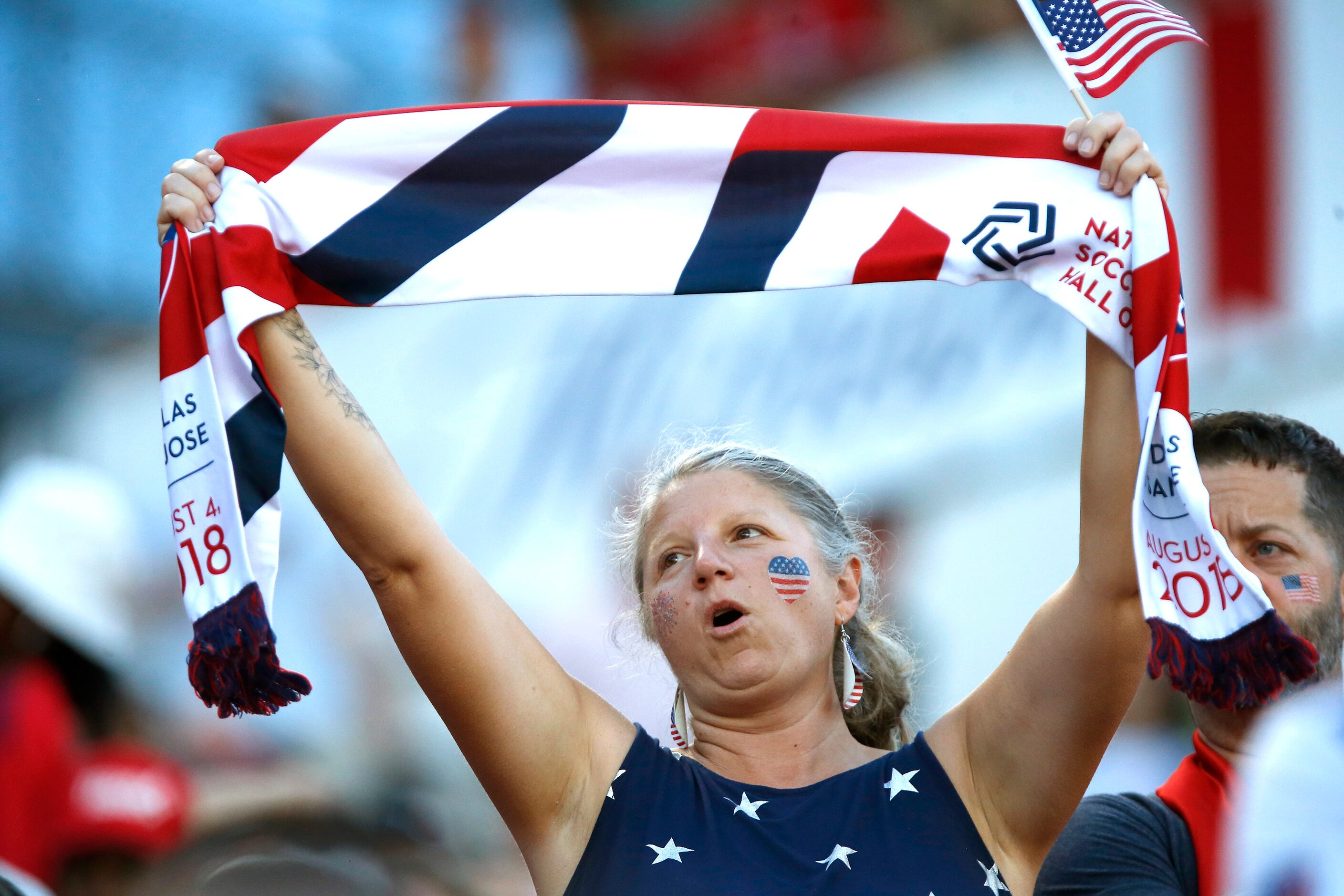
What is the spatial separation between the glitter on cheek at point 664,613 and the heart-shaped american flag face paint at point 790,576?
162 millimetres

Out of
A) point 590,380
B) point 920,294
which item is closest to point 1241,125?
point 920,294

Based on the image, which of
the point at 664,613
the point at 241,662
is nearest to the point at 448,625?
the point at 241,662

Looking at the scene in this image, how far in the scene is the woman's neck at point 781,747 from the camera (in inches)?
90.7

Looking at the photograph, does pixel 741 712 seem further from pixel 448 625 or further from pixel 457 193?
pixel 457 193

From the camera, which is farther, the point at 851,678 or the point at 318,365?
the point at 851,678

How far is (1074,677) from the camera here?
2.11 metres

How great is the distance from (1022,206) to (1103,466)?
443mm

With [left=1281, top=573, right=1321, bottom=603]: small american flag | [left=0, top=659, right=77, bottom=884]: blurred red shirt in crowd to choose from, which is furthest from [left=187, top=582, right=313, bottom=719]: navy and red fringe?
[left=0, top=659, right=77, bottom=884]: blurred red shirt in crowd

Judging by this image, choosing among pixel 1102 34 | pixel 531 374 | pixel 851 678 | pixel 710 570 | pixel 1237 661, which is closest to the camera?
pixel 1237 661

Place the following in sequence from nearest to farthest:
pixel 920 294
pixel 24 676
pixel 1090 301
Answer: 1. pixel 1090 301
2. pixel 24 676
3. pixel 920 294

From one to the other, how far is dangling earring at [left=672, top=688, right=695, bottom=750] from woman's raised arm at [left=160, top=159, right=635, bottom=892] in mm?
398

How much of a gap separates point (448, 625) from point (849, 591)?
2.59 ft

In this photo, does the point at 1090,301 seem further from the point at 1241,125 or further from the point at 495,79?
the point at 495,79

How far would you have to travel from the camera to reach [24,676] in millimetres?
3529
